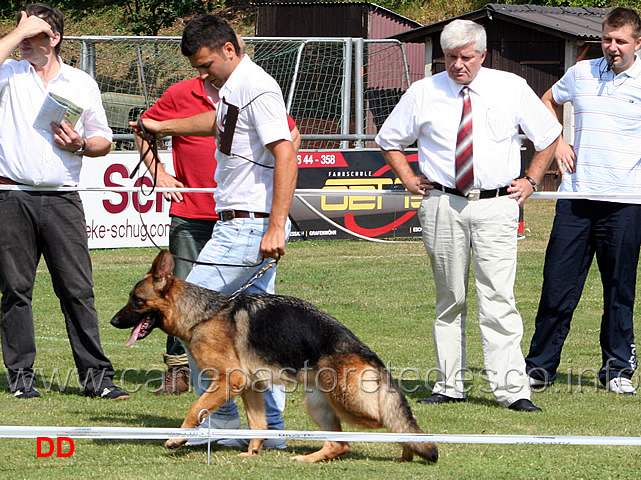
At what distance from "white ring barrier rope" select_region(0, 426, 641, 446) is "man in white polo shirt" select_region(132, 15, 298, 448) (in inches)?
16.8

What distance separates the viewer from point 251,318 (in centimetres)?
484

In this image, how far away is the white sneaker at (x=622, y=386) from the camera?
6.49 meters

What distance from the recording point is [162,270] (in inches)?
191

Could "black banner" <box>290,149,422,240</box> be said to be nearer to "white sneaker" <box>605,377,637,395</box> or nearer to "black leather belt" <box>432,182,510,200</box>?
"white sneaker" <box>605,377,637,395</box>

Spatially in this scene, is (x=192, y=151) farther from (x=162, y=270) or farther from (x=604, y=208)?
(x=604, y=208)

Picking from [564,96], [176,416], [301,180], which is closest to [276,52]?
[301,180]

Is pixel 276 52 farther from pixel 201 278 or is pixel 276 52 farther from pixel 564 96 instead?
pixel 201 278

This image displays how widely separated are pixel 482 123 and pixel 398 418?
200 centimetres

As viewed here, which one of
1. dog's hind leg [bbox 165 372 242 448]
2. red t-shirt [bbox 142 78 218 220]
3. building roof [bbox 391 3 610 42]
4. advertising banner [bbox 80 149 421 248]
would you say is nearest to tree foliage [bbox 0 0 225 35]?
building roof [bbox 391 3 610 42]

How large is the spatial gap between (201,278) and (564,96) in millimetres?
3096

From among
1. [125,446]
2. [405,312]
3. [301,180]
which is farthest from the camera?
[301,180]

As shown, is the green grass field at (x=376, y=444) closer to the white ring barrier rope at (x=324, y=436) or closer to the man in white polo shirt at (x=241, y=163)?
the white ring barrier rope at (x=324, y=436)

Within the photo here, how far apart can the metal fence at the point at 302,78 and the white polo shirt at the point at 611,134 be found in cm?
881

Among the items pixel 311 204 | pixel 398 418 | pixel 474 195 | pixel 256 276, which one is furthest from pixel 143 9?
pixel 398 418
